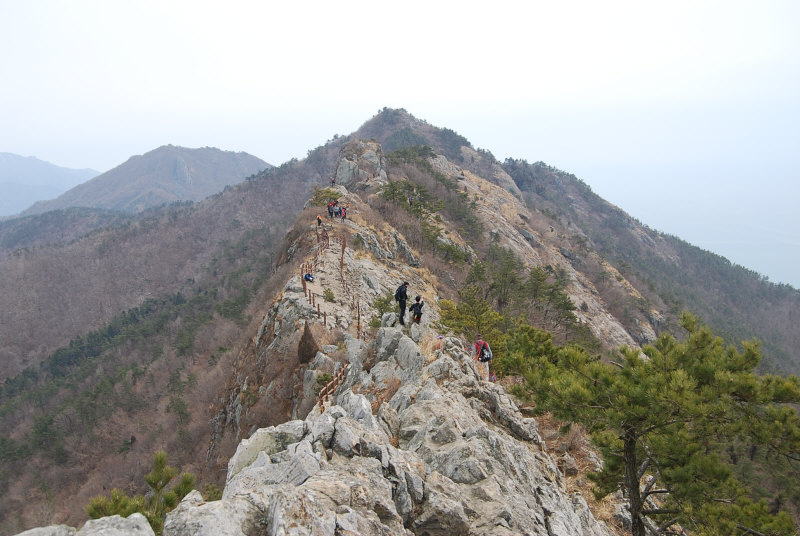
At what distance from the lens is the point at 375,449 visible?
656 cm

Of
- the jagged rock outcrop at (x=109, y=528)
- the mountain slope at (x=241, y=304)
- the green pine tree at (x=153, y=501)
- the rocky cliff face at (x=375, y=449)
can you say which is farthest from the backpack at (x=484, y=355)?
the jagged rock outcrop at (x=109, y=528)

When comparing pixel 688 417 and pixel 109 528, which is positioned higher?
pixel 688 417

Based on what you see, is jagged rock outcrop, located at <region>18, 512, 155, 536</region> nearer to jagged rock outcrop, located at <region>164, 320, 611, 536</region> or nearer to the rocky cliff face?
the rocky cliff face

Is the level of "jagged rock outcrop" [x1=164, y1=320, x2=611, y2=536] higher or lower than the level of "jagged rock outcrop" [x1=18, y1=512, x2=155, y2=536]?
lower

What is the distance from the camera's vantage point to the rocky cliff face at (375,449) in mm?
4738

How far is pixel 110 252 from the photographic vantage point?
14300 centimetres

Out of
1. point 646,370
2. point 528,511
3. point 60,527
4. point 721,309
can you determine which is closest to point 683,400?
point 646,370

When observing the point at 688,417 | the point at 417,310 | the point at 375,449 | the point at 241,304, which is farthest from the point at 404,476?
the point at 241,304

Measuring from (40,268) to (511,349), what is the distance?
175 metres

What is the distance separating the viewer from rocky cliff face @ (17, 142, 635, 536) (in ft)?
15.5

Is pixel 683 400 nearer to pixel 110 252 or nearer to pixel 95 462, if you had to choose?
pixel 95 462

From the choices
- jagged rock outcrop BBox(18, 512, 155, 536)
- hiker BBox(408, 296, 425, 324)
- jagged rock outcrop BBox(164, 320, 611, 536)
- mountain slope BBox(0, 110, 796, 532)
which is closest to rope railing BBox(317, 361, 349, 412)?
mountain slope BBox(0, 110, 796, 532)

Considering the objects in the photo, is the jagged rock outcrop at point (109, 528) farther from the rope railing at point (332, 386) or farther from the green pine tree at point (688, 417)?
the rope railing at point (332, 386)

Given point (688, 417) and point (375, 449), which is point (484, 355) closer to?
point (688, 417)
